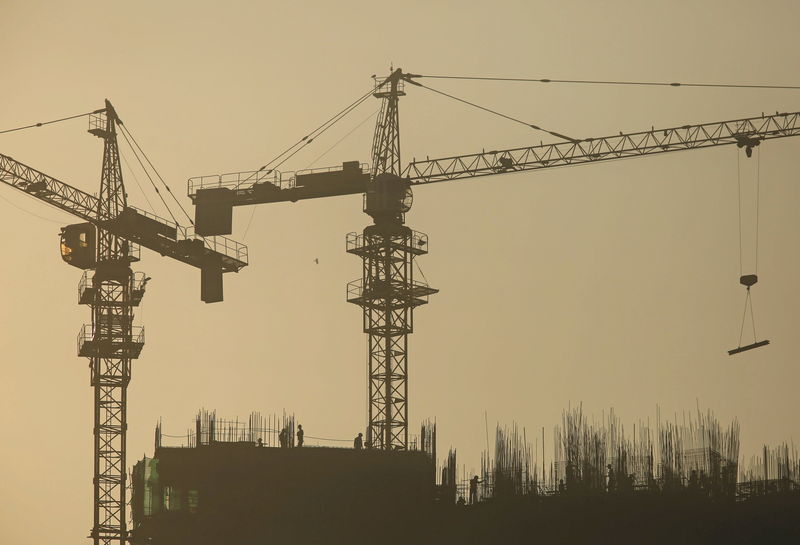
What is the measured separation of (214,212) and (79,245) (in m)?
10.9

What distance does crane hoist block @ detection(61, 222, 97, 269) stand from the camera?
105m

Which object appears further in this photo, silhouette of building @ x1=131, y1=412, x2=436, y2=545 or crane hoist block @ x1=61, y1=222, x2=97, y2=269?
crane hoist block @ x1=61, y1=222, x2=97, y2=269

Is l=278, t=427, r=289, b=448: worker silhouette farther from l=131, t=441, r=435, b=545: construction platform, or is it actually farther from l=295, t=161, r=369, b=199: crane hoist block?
l=295, t=161, r=369, b=199: crane hoist block

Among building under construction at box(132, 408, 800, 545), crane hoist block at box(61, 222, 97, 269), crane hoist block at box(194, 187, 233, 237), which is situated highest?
crane hoist block at box(194, 187, 233, 237)

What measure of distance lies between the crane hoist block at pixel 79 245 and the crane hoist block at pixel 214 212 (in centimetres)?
860

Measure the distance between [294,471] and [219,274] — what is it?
90.7 ft

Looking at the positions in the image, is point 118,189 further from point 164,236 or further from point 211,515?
point 211,515

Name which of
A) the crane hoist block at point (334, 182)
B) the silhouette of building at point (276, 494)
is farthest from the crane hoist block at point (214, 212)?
the silhouette of building at point (276, 494)

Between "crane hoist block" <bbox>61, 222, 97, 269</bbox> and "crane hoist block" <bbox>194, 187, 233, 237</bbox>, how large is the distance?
28.2ft

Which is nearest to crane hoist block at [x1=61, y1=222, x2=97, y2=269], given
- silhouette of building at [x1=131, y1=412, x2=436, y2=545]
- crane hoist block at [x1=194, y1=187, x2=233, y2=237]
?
crane hoist block at [x1=194, y1=187, x2=233, y2=237]

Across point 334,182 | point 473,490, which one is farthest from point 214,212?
point 473,490

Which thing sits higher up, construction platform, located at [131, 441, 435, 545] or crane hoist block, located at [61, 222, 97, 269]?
crane hoist block, located at [61, 222, 97, 269]

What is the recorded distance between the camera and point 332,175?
363ft

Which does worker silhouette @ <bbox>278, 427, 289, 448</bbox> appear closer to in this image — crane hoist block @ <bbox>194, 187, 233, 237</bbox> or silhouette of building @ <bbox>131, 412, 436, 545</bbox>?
silhouette of building @ <bbox>131, 412, 436, 545</bbox>
